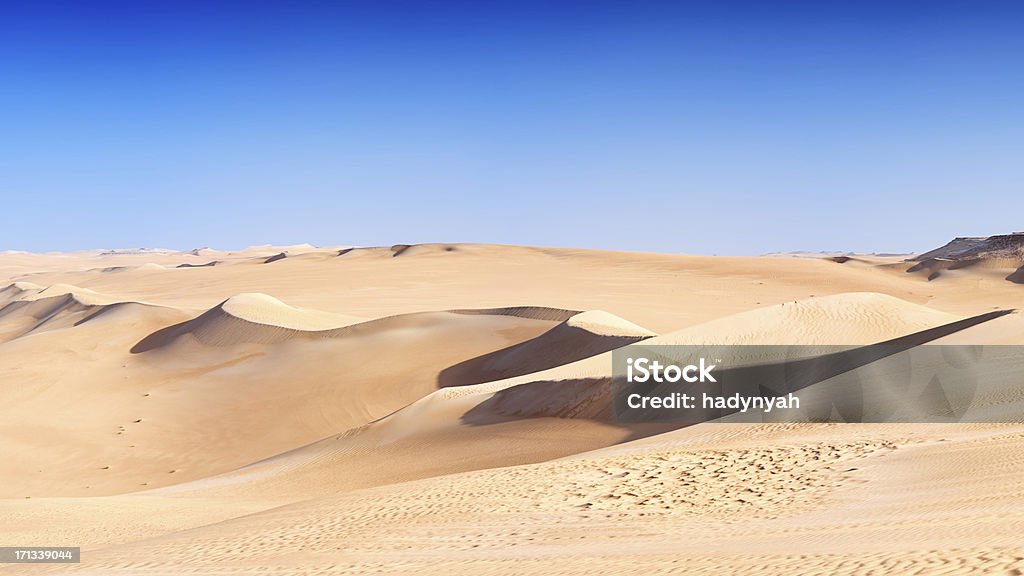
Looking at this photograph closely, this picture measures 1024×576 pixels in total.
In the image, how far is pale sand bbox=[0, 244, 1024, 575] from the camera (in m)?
6.88

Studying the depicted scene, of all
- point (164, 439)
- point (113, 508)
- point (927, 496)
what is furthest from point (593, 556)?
point (164, 439)

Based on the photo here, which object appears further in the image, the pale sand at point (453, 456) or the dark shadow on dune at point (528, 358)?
the dark shadow on dune at point (528, 358)

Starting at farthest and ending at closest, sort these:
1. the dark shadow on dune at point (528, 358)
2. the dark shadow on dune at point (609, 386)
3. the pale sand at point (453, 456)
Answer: the dark shadow on dune at point (528, 358)
the dark shadow on dune at point (609, 386)
the pale sand at point (453, 456)

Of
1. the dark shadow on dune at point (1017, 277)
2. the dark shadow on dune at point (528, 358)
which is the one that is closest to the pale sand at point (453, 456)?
the dark shadow on dune at point (528, 358)

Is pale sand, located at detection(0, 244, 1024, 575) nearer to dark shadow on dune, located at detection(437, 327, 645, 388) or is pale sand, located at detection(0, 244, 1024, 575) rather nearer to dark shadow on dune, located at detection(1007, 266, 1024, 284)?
dark shadow on dune, located at detection(437, 327, 645, 388)

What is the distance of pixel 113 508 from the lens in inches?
426

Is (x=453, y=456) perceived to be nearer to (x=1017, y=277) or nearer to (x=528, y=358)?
(x=528, y=358)

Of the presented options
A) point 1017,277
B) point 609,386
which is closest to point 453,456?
point 609,386

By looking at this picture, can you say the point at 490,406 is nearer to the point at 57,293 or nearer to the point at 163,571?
the point at 163,571

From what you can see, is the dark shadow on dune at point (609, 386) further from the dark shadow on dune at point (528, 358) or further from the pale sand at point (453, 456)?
the dark shadow on dune at point (528, 358)

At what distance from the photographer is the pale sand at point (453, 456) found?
6883mm

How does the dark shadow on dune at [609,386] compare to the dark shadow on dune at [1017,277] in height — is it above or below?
below

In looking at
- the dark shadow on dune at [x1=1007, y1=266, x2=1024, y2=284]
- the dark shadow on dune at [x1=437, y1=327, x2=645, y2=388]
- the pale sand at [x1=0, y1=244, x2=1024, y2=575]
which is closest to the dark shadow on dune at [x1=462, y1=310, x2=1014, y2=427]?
the pale sand at [x1=0, y1=244, x2=1024, y2=575]

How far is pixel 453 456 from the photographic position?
44.5 ft
